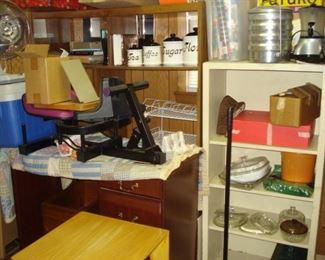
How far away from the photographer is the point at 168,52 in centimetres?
197

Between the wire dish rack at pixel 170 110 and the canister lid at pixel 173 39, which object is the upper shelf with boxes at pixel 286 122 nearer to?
the wire dish rack at pixel 170 110

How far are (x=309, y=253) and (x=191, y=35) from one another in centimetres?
120

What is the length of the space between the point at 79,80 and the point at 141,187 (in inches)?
23.6

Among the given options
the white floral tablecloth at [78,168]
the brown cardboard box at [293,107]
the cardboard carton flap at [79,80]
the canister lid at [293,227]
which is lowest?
the canister lid at [293,227]

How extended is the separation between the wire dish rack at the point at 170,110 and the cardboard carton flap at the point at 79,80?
16.1 inches

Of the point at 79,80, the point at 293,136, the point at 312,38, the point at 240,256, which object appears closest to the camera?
the point at 312,38

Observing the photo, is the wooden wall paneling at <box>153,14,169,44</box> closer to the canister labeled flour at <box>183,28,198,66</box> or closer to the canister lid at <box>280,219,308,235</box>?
the canister labeled flour at <box>183,28,198,66</box>

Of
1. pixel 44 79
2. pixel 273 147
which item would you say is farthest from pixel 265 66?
pixel 44 79

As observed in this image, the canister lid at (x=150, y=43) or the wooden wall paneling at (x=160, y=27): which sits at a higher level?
the wooden wall paneling at (x=160, y=27)

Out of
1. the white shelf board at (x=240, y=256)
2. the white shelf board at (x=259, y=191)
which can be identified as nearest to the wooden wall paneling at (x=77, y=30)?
the white shelf board at (x=259, y=191)

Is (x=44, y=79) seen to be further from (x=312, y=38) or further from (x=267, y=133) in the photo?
(x=312, y=38)

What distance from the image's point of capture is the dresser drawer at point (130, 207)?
5.39 feet

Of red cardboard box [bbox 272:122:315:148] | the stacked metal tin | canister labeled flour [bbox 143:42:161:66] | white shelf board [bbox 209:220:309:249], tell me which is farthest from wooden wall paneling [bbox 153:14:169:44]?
white shelf board [bbox 209:220:309:249]

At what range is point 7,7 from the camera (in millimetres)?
1961
